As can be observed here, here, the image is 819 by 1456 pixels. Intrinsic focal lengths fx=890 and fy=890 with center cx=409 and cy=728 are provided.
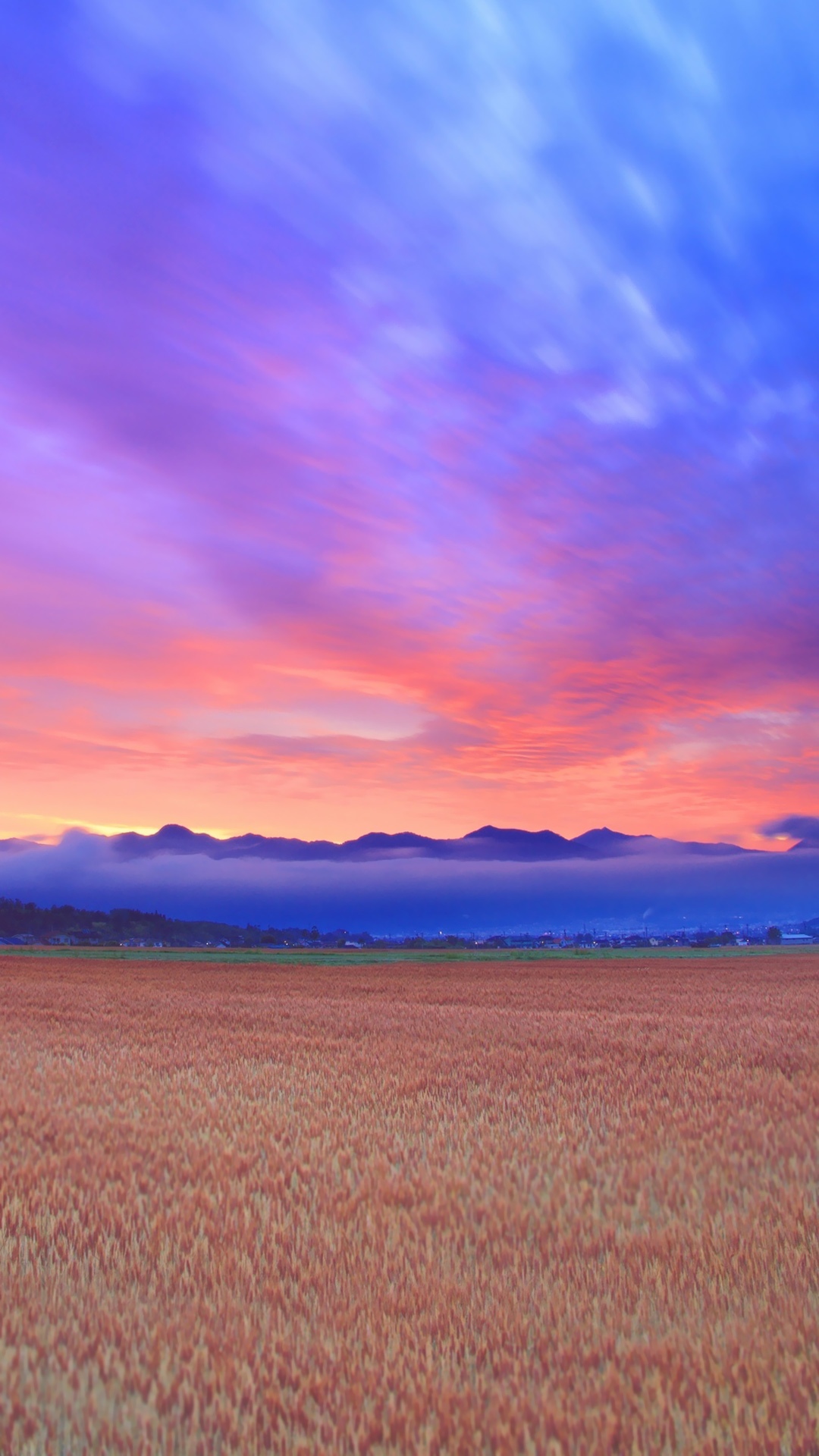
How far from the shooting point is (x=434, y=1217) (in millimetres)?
6352

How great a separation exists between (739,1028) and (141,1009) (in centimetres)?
1439

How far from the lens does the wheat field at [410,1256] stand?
3791mm

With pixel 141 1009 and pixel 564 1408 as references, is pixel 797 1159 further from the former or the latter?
pixel 141 1009

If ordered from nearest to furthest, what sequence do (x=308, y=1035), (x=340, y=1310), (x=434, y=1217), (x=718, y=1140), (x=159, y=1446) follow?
(x=159, y=1446) → (x=340, y=1310) → (x=434, y=1217) → (x=718, y=1140) → (x=308, y=1035)

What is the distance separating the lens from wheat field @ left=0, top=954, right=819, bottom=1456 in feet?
12.4

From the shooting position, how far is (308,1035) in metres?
16.9

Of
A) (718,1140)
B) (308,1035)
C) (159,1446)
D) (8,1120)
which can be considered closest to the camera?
(159,1446)

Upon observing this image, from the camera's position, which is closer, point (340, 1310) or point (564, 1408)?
point (564, 1408)

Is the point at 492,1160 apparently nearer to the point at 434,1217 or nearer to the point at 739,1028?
the point at 434,1217

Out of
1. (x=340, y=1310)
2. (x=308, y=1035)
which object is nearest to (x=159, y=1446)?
(x=340, y=1310)

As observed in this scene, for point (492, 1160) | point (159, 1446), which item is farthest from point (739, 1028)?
point (159, 1446)

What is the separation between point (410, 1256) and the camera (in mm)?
5629

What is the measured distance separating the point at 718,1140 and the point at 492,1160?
2588mm

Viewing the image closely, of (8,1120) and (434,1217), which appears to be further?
(8,1120)
